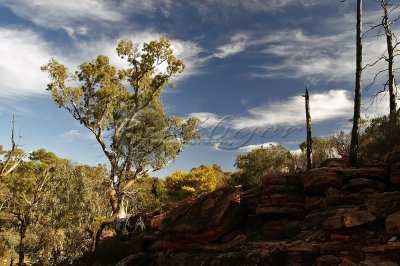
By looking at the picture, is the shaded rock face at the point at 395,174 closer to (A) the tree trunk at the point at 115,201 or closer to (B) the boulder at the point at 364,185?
(B) the boulder at the point at 364,185

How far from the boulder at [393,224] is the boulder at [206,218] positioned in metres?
7.14

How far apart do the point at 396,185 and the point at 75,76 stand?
29822mm

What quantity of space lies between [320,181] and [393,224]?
4.35m

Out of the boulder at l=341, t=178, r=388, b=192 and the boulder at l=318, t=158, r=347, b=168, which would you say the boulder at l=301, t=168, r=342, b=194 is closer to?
the boulder at l=341, t=178, r=388, b=192

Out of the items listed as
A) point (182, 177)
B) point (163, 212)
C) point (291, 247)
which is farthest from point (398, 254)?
point (182, 177)

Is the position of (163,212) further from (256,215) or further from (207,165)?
(207,165)

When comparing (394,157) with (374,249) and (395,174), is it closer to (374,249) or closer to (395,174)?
→ (395,174)

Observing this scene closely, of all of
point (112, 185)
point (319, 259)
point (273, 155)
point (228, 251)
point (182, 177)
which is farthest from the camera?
point (273, 155)

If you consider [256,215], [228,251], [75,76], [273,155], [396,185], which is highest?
[75,76]

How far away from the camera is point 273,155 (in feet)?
172

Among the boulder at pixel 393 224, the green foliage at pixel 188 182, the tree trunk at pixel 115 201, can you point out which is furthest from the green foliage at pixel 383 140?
the green foliage at pixel 188 182

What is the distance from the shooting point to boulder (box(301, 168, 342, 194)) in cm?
1540

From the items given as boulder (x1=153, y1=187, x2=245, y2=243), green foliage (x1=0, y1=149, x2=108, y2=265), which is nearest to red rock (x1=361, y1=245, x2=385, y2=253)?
boulder (x1=153, y1=187, x2=245, y2=243)

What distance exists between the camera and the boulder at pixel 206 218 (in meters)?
17.0
